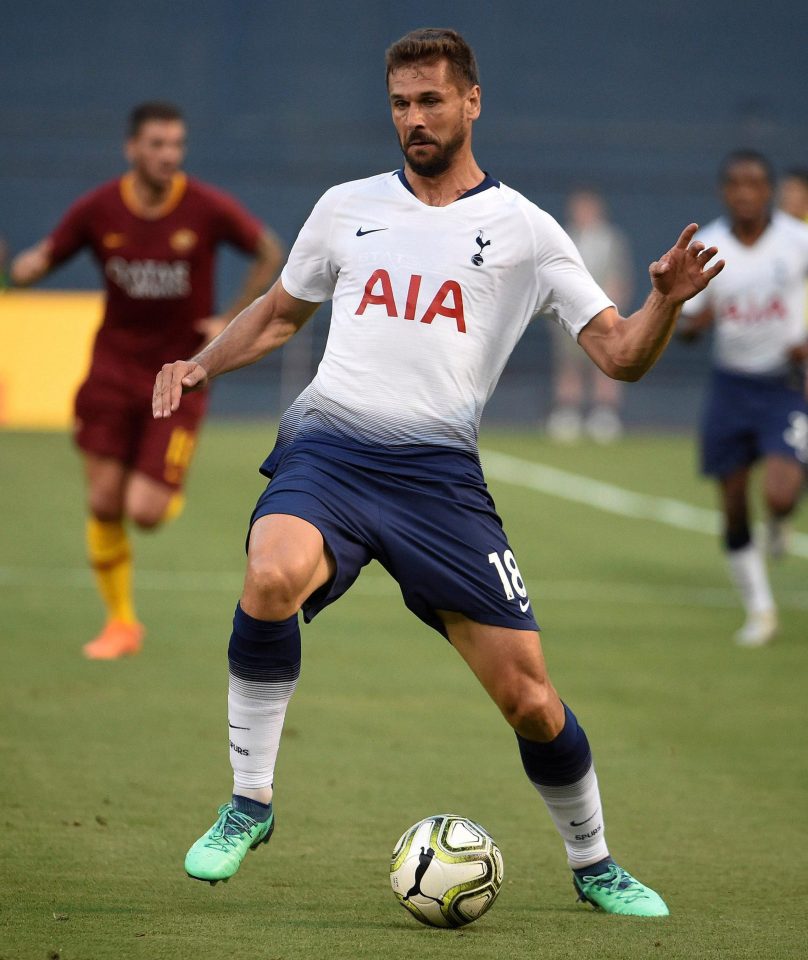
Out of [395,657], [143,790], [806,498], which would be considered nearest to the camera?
[143,790]

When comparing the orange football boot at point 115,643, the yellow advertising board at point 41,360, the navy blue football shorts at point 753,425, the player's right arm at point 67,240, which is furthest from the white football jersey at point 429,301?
the yellow advertising board at point 41,360

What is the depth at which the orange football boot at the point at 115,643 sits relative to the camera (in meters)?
9.02

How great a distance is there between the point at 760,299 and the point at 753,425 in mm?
758

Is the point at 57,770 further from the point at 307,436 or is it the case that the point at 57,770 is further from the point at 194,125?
the point at 194,125

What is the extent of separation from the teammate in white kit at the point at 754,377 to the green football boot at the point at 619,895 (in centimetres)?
507

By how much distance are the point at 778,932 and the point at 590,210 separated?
1904 centimetres

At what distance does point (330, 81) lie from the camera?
1002 inches

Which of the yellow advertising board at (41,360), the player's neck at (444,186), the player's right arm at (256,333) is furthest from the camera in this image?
the yellow advertising board at (41,360)

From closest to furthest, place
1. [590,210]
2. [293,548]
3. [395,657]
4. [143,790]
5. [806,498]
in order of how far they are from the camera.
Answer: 1. [293,548]
2. [143,790]
3. [395,657]
4. [806,498]
5. [590,210]

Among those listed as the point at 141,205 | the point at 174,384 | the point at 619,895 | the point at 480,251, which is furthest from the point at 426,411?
the point at 141,205

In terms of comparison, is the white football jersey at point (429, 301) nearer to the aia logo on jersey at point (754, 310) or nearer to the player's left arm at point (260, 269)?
the player's left arm at point (260, 269)

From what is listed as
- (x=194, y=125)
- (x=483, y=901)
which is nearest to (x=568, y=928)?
(x=483, y=901)

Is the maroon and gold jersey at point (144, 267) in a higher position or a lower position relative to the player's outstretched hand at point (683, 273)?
lower

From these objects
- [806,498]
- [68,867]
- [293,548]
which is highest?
[293,548]
